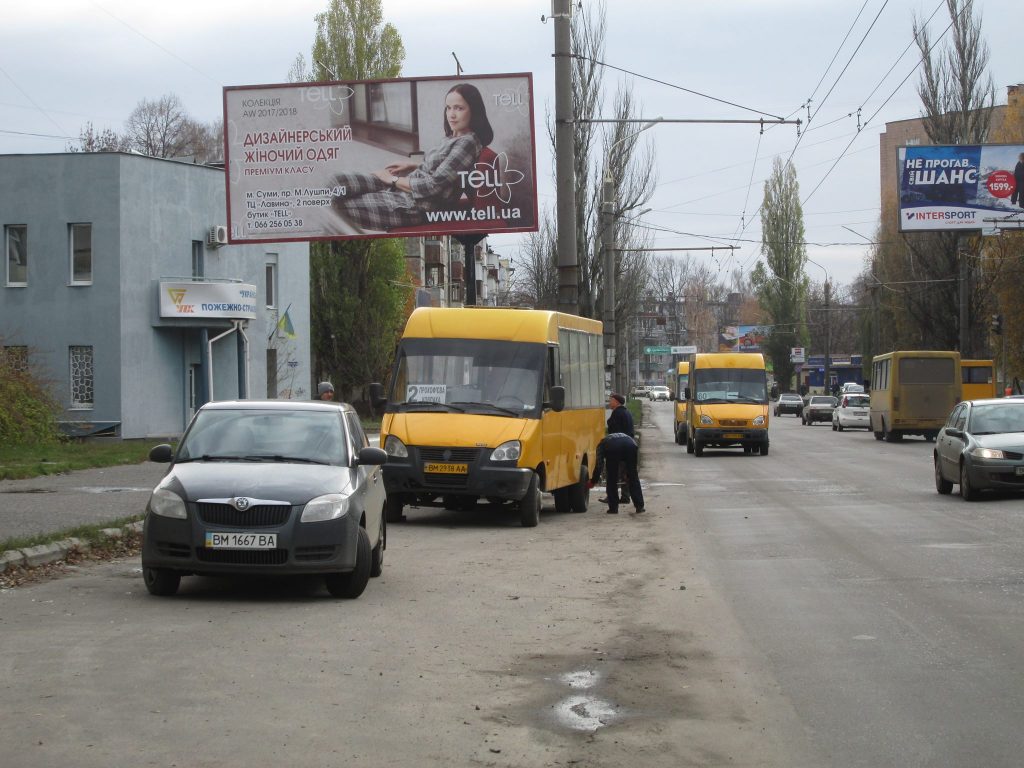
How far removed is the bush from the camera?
2978cm

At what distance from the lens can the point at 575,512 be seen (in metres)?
19.8

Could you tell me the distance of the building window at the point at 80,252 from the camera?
125 feet

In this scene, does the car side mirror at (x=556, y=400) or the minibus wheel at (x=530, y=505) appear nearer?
the minibus wheel at (x=530, y=505)

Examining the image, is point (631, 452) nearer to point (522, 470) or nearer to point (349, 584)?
point (522, 470)

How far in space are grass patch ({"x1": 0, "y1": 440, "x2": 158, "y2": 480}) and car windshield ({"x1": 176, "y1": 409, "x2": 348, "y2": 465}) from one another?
1153cm

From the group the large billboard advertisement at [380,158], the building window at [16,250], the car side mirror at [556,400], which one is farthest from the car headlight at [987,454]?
the building window at [16,250]

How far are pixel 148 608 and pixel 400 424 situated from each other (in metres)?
7.74

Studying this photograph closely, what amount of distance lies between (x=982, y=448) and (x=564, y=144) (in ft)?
29.7

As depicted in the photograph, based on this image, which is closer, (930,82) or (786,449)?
(786,449)

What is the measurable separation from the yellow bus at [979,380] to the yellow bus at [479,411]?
33638 mm

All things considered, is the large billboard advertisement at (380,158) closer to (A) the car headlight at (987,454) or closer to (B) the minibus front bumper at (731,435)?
(A) the car headlight at (987,454)

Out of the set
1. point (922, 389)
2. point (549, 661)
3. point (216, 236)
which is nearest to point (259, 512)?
point (549, 661)

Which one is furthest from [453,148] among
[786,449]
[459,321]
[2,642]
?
[2,642]

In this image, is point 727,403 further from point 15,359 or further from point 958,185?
point 15,359
